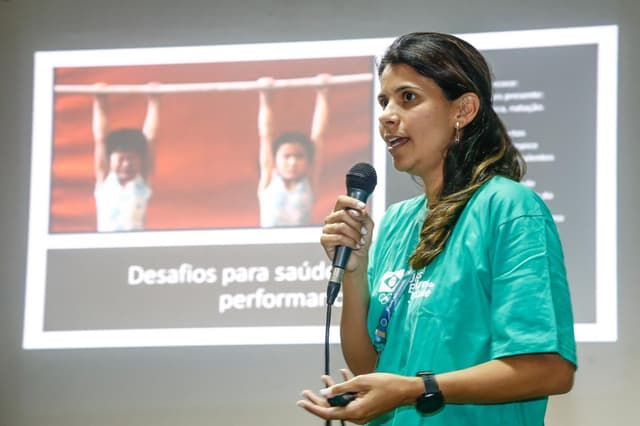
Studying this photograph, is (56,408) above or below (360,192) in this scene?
below

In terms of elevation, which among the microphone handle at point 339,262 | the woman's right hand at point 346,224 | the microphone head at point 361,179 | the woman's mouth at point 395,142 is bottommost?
the microphone handle at point 339,262

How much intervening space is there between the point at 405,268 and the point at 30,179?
2.09 meters

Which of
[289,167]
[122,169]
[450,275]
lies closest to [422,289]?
[450,275]

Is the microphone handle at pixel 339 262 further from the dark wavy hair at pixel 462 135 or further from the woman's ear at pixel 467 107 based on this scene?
the woman's ear at pixel 467 107

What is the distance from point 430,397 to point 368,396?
10 cm

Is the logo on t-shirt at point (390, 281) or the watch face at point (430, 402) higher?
the logo on t-shirt at point (390, 281)

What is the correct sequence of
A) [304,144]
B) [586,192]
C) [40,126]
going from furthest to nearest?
[40,126] → [304,144] → [586,192]

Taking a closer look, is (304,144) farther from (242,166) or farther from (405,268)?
(405,268)

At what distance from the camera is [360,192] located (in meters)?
1.70

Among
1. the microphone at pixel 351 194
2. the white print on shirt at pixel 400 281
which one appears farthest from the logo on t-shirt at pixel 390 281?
the microphone at pixel 351 194

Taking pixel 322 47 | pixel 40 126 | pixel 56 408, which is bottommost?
pixel 56 408

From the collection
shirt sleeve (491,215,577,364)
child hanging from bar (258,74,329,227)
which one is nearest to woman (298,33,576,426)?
shirt sleeve (491,215,577,364)

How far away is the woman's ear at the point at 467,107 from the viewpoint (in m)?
1.68

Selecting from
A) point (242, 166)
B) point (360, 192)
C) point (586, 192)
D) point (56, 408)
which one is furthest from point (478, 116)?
point (56, 408)
